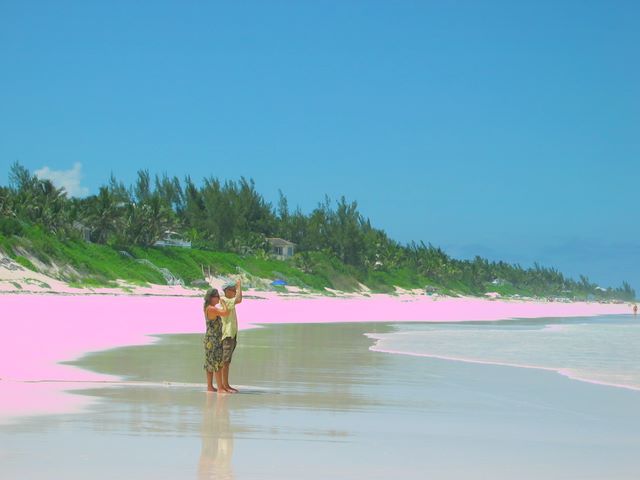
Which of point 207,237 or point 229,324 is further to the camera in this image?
point 207,237

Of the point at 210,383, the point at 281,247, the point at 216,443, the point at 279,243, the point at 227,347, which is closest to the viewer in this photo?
the point at 216,443

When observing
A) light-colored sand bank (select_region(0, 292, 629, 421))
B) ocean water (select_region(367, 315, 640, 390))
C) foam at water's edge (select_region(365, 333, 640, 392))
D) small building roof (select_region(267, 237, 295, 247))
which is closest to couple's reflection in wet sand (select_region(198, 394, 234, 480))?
light-colored sand bank (select_region(0, 292, 629, 421))

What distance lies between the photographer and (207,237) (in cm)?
9719

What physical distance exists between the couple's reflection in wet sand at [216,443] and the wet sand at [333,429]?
0.05ft

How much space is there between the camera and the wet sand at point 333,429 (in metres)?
6.95

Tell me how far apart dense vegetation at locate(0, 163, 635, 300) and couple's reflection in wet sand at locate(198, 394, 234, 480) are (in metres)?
47.6

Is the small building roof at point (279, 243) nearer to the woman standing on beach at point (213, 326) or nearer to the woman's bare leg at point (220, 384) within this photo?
the woman standing on beach at point (213, 326)

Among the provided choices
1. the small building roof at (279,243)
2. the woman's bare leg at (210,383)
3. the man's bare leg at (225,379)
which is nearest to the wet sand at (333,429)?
the woman's bare leg at (210,383)

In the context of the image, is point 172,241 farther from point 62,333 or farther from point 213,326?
point 213,326

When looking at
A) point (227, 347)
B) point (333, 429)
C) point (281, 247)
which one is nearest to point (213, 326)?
point (227, 347)

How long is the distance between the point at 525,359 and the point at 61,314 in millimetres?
17556

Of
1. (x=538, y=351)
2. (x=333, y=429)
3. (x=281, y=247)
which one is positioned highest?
(x=281, y=247)

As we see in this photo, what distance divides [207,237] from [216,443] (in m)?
90.0

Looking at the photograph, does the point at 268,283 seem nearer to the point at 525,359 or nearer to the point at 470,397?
the point at 525,359
